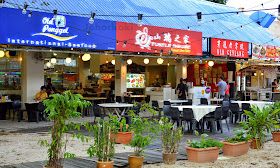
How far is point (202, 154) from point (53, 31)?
25.1 ft

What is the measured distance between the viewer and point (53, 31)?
1298 centimetres

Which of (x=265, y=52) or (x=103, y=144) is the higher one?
(x=265, y=52)

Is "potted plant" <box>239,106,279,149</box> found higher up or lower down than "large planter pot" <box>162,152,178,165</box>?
higher up

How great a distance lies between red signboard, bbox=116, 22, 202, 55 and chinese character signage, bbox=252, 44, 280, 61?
4562 millimetres

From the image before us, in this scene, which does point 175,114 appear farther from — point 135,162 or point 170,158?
point 135,162

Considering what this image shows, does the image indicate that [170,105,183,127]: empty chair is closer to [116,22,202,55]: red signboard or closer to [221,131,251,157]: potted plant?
[221,131,251,157]: potted plant

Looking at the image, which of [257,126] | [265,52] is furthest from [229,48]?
[257,126]

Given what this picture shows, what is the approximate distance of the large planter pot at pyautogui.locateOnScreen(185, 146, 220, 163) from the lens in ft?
23.9

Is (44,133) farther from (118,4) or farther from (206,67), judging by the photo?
(206,67)

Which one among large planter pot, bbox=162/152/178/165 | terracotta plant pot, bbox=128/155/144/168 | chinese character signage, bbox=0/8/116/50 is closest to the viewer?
terracotta plant pot, bbox=128/155/144/168

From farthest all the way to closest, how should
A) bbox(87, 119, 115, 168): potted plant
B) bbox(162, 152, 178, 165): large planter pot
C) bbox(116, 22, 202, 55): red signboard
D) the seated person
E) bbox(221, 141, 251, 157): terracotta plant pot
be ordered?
bbox(116, 22, 202, 55): red signboard
the seated person
bbox(221, 141, 251, 157): terracotta plant pot
bbox(162, 152, 178, 165): large planter pot
bbox(87, 119, 115, 168): potted plant

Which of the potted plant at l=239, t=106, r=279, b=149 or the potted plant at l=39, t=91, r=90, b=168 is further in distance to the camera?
the potted plant at l=239, t=106, r=279, b=149

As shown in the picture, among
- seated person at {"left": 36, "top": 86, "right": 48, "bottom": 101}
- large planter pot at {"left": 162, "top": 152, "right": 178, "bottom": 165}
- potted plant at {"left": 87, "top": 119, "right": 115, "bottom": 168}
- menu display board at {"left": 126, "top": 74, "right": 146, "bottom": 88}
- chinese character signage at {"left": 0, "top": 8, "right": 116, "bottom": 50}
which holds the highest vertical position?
chinese character signage at {"left": 0, "top": 8, "right": 116, "bottom": 50}

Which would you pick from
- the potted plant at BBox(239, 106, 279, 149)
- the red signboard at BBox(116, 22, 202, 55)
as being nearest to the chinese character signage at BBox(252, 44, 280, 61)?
the red signboard at BBox(116, 22, 202, 55)
